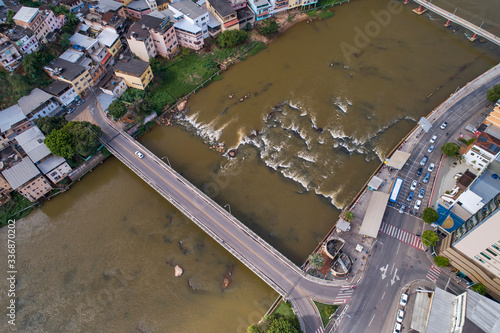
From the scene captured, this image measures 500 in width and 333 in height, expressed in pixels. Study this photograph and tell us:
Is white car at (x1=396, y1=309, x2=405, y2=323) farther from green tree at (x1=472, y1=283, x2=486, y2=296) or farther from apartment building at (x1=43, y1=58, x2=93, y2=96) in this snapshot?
apartment building at (x1=43, y1=58, x2=93, y2=96)

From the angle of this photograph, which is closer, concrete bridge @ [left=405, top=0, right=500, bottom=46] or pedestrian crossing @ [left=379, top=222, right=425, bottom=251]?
pedestrian crossing @ [left=379, top=222, right=425, bottom=251]

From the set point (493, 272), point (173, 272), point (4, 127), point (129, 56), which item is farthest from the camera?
point (129, 56)

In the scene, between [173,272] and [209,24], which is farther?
[209,24]

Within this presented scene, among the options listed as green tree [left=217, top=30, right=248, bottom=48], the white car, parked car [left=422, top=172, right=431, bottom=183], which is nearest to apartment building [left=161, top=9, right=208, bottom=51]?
green tree [left=217, top=30, right=248, bottom=48]

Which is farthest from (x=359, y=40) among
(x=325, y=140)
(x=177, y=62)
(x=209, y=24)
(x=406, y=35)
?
(x=177, y=62)

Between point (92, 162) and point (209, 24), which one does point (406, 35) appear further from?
point (92, 162)

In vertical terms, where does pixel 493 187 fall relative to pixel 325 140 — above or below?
above

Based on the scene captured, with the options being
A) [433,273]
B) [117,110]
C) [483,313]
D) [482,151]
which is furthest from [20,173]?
[482,151]
